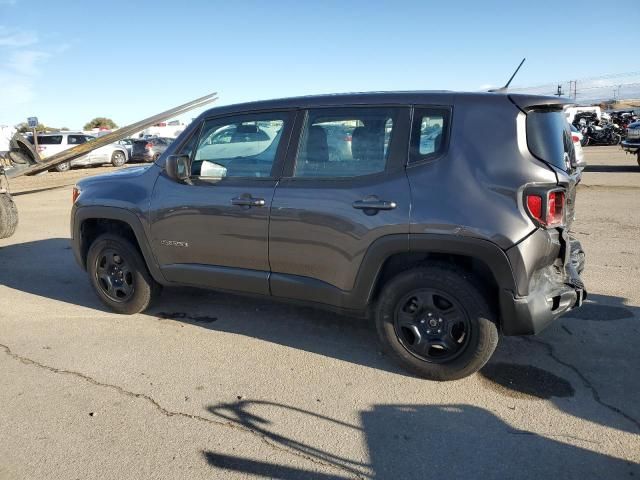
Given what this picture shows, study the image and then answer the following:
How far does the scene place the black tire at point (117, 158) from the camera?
1017 inches

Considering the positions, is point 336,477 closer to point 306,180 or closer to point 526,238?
point 526,238

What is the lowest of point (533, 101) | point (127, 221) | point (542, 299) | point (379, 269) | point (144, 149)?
point (542, 299)

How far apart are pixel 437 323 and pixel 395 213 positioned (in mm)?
782

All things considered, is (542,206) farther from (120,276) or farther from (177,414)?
(120,276)

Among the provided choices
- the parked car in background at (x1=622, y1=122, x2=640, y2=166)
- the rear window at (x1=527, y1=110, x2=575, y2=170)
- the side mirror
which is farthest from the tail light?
the parked car in background at (x1=622, y1=122, x2=640, y2=166)

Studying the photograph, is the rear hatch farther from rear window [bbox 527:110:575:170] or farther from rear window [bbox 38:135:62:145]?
rear window [bbox 38:135:62:145]

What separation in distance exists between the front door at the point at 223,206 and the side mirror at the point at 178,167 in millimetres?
60

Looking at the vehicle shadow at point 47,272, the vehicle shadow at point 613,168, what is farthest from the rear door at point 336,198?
the vehicle shadow at point 613,168

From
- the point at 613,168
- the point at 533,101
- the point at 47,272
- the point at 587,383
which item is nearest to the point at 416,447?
the point at 587,383

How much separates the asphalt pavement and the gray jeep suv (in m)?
0.42

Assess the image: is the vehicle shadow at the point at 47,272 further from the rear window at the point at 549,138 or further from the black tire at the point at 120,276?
the rear window at the point at 549,138

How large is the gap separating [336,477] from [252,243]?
1.90 m

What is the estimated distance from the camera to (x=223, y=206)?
4.01 meters

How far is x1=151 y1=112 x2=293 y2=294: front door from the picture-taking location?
12.8 ft
